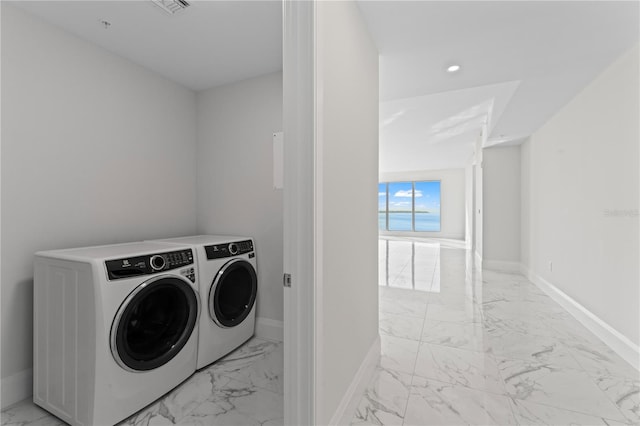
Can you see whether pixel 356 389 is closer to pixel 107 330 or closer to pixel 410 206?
pixel 107 330

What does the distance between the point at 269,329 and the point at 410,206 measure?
28.2 ft

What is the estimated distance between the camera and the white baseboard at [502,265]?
450 cm

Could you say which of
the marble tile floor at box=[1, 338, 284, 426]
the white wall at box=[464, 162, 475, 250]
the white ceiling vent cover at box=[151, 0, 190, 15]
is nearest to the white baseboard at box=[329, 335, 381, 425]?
the marble tile floor at box=[1, 338, 284, 426]

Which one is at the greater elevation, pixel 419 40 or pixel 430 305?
pixel 419 40

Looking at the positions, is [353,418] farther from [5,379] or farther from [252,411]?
[5,379]

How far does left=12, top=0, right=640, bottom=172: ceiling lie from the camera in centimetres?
162

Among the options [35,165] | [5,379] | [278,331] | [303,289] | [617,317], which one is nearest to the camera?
[303,289]

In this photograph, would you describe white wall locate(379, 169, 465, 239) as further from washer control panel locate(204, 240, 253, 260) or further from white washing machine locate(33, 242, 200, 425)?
white washing machine locate(33, 242, 200, 425)

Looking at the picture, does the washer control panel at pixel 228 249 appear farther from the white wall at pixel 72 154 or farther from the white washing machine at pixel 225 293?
the white wall at pixel 72 154

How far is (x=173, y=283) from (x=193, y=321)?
1.00ft

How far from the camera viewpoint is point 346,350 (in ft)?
4.64

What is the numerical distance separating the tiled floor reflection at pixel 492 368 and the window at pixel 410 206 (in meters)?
6.72

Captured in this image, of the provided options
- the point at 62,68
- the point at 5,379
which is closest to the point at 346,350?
the point at 5,379

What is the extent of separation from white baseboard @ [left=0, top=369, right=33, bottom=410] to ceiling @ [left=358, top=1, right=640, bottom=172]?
2.90 m
